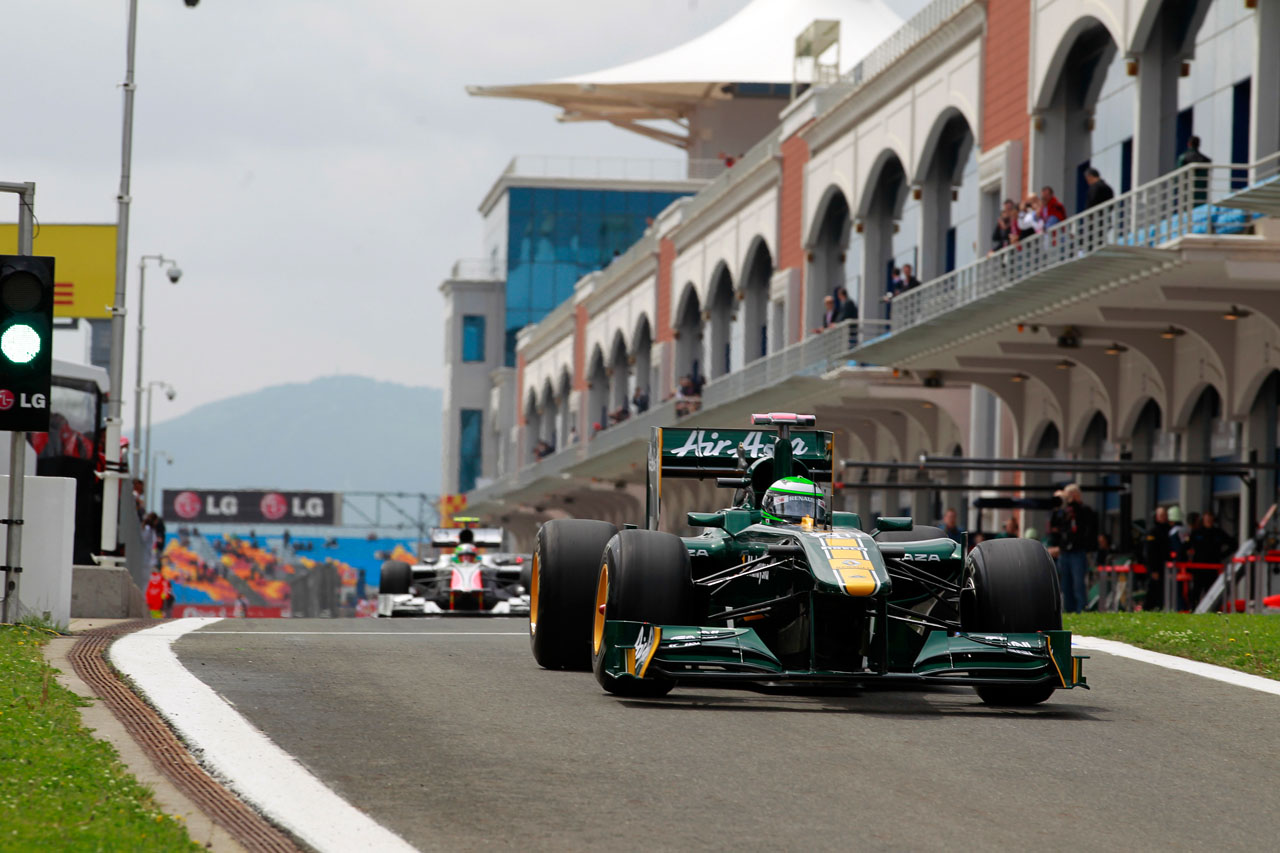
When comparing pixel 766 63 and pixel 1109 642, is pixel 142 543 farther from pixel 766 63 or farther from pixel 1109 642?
pixel 766 63

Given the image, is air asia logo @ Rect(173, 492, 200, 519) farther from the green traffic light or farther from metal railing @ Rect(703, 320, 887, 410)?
the green traffic light

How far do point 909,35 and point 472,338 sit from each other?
60.5 m

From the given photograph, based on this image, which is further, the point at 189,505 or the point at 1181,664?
the point at 189,505

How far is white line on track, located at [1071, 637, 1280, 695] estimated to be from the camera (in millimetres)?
12695

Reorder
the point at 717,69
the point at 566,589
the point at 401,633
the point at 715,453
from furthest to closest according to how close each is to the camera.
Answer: the point at 717,69
the point at 401,633
the point at 715,453
the point at 566,589

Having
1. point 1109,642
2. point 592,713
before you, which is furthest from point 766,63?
point 592,713

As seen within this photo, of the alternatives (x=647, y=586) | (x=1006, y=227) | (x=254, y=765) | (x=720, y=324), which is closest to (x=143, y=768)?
(x=254, y=765)

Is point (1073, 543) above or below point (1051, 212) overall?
below

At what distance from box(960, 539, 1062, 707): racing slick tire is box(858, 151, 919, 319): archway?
29.6m

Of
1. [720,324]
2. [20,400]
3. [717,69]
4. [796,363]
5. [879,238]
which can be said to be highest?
[717,69]

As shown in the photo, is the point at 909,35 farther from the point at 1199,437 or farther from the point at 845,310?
the point at 1199,437

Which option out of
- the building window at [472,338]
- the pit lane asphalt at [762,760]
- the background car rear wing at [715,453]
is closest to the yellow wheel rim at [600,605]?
the pit lane asphalt at [762,760]

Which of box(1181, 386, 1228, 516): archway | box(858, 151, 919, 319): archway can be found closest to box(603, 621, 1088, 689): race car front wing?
box(1181, 386, 1228, 516): archway

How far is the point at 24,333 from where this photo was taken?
1377 centimetres
